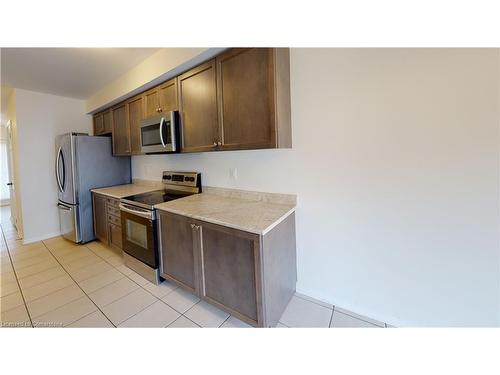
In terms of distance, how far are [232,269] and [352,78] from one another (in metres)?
1.67

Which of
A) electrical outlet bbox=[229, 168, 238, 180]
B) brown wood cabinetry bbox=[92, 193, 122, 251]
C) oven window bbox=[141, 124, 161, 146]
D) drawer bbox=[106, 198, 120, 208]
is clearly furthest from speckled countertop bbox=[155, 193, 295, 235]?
brown wood cabinetry bbox=[92, 193, 122, 251]

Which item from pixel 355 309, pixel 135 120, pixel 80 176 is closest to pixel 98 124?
pixel 80 176

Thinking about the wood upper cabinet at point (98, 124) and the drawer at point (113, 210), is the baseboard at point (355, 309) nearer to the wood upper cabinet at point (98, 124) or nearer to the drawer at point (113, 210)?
the drawer at point (113, 210)

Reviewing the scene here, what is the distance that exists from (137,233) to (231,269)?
132 cm

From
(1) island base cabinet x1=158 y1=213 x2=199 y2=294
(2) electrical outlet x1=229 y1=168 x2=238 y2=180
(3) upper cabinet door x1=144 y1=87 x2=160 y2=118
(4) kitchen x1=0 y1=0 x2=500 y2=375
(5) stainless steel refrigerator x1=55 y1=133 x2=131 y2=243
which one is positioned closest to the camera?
(4) kitchen x1=0 y1=0 x2=500 y2=375

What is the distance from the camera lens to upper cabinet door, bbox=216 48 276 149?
1549mm

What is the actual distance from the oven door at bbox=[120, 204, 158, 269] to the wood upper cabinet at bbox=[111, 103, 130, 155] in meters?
1.15

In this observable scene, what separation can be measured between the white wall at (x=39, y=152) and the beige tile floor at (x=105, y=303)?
96 cm

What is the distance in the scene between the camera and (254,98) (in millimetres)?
1610

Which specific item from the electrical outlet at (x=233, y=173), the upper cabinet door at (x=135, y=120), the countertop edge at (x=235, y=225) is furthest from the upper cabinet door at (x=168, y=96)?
the countertop edge at (x=235, y=225)

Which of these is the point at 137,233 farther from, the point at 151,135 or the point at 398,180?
the point at 398,180

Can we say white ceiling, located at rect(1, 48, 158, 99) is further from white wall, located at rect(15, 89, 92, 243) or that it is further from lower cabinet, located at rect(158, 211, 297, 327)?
lower cabinet, located at rect(158, 211, 297, 327)
